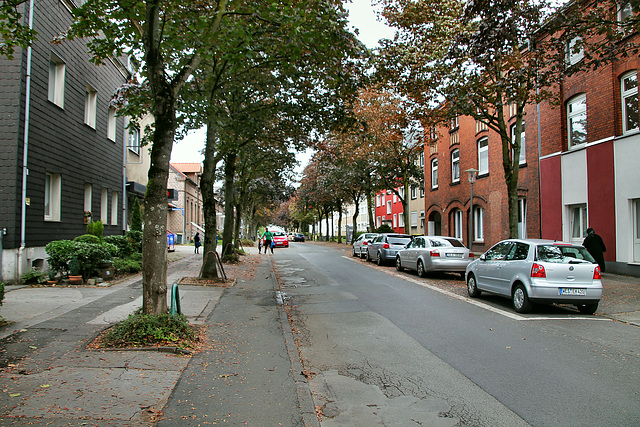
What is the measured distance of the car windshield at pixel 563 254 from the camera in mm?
9277

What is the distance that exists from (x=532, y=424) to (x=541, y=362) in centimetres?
212

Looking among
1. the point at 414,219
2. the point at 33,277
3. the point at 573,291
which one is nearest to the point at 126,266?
the point at 33,277

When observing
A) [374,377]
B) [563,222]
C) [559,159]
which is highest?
[559,159]

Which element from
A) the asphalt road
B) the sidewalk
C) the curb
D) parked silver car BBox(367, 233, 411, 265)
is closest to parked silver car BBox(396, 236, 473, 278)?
parked silver car BBox(367, 233, 411, 265)

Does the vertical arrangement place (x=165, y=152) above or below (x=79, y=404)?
above

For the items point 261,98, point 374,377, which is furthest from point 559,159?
point 374,377

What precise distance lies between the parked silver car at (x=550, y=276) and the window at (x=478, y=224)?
1602 cm

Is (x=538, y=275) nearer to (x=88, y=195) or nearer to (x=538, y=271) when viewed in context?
(x=538, y=271)

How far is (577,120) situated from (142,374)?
17.6 meters

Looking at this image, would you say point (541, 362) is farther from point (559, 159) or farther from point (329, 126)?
point (559, 159)

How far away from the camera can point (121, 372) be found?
16.6 ft

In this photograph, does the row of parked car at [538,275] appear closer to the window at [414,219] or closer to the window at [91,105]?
the window at [91,105]

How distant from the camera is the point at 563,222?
58.9 feet

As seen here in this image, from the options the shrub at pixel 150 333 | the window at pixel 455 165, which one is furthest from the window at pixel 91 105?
the window at pixel 455 165
